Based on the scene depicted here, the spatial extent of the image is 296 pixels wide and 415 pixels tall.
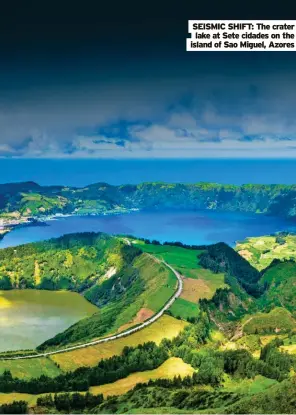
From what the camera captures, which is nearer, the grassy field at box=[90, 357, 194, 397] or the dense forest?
the grassy field at box=[90, 357, 194, 397]

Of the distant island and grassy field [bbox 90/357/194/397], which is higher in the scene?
the distant island

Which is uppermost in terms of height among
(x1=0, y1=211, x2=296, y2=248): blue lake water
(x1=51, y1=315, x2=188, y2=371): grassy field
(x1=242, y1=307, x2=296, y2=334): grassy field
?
(x1=0, y1=211, x2=296, y2=248): blue lake water

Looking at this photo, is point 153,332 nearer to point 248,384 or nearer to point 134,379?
point 134,379

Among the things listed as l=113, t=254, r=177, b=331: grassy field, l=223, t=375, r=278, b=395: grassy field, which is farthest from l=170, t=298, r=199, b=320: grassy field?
l=223, t=375, r=278, b=395: grassy field

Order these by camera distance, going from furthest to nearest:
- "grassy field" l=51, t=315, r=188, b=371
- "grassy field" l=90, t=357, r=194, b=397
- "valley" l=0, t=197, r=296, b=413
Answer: "grassy field" l=51, t=315, r=188, b=371 → "grassy field" l=90, t=357, r=194, b=397 → "valley" l=0, t=197, r=296, b=413

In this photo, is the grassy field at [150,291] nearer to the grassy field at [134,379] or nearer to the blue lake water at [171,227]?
the grassy field at [134,379]

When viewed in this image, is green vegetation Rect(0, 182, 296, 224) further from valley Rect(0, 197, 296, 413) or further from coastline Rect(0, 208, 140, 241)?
valley Rect(0, 197, 296, 413)

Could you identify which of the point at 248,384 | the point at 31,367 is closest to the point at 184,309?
the point at 31,367

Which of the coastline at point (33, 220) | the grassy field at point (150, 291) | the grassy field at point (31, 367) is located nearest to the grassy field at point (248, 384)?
the grassy field at point (31, 367)
